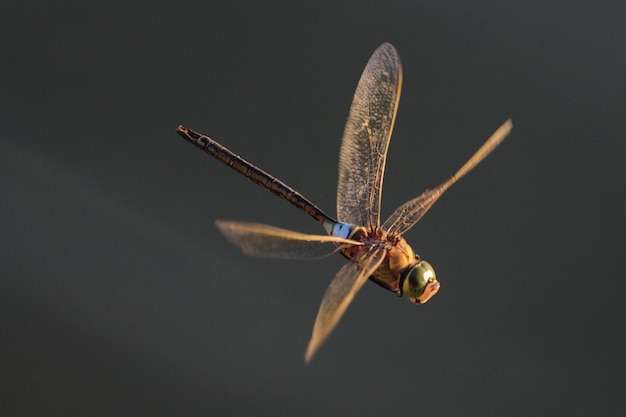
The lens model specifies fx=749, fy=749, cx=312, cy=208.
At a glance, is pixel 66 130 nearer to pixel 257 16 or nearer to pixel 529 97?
pixel 257 16

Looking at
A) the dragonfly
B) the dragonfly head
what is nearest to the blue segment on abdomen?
the dragonfly

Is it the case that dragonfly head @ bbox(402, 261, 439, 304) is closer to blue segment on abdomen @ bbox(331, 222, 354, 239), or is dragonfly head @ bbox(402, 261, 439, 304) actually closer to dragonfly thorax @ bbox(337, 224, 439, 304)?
dragonfly thorax @ bbox(337, 224, 439, 304)

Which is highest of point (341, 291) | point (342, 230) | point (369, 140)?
point (369, 140)

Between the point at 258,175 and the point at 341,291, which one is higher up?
the point at 258,175

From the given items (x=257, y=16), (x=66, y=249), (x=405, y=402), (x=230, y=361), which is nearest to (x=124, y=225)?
(x=66, y=249)

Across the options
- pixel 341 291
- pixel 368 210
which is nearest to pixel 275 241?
pixel 341 291

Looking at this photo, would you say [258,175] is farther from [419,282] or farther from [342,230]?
[419,282]

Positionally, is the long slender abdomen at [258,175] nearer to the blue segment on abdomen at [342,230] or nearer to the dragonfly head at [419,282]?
the blue segment on abdomen at [342,230]
